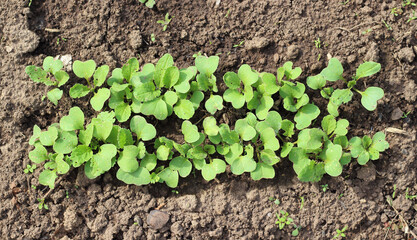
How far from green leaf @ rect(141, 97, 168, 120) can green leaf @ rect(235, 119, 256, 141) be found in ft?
1.55

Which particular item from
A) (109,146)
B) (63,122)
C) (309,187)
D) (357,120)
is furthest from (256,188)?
(63,122)

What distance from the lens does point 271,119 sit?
248cm

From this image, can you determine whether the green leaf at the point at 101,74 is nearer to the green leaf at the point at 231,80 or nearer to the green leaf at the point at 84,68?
the green leaf at the point at 84,68

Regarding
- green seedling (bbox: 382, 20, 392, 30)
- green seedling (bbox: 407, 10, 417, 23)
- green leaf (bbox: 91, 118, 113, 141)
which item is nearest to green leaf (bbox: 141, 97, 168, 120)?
green leaf (bbox: 91, 118, 113, 141)

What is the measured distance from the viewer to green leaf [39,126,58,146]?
2477mm

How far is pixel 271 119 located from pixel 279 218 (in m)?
0.65

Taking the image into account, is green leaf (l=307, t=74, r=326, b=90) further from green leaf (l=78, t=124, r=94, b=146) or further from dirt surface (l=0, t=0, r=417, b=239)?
green leaf (l=78, t=124, r=94, b=146)

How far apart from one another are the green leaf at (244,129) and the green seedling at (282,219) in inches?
21.6

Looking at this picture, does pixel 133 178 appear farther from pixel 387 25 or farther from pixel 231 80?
pixel 387 25

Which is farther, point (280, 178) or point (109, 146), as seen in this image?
point (280, 178)

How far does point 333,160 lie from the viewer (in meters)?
2.42

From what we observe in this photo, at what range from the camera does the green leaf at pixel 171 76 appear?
249 centimetres

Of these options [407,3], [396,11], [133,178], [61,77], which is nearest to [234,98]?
[133,178]

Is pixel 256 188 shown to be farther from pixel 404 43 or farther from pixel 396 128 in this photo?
pixel 404 43
